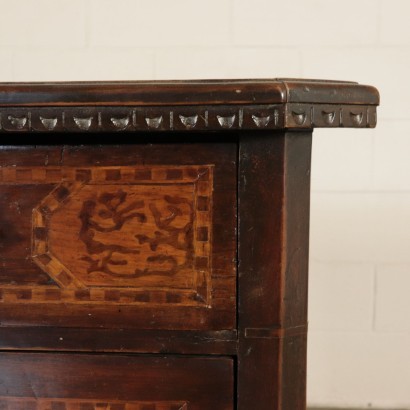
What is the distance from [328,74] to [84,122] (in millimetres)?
856

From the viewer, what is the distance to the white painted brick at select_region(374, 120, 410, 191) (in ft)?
5.27

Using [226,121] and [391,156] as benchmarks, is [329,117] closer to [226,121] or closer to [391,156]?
[226,121]

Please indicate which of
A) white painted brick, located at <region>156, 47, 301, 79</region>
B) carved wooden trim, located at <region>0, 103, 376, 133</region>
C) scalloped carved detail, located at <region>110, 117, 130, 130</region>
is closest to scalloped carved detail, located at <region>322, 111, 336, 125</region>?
carved wooden trim, located at <region>0, 103, 376, 133</region>

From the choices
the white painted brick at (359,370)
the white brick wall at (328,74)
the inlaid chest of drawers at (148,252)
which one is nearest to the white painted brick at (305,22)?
the white brick wall at (328,74)

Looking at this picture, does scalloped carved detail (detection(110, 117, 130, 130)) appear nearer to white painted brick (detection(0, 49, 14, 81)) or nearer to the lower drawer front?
the lower drawer front

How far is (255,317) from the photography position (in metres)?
0.88

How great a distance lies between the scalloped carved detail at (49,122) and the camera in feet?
2.79

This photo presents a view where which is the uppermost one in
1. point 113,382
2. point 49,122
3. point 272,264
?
point 49,122

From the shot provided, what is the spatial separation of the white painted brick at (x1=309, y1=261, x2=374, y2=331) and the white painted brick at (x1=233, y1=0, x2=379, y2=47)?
45cm

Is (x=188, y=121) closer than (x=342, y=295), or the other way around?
(x=188, y=121)

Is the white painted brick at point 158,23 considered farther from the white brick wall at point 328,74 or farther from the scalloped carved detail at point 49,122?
the scalloped carved detail at point 49,122

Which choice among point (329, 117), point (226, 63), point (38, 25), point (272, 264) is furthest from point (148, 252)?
point (38, 25)

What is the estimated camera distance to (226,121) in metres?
0.83

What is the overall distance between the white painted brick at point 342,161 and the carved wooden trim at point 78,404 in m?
0.81
